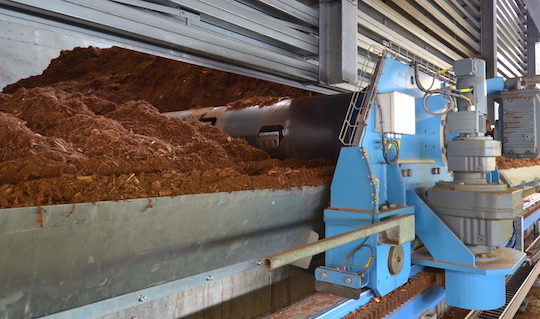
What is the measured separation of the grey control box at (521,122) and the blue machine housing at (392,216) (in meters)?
1.31

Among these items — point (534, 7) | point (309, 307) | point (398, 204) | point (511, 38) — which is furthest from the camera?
point (511, 38)

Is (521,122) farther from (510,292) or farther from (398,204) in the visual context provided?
(398,204)

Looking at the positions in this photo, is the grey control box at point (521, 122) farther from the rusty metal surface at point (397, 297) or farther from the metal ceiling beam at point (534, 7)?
the metal ceiling beam at point (534, 7)

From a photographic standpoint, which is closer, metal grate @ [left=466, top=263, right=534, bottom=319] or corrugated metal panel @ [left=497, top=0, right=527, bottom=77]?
metal grate @ [left=466, top=263, right=534, bottom=319]

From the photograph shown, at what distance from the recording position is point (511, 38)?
25.9ft

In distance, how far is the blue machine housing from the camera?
6.48 ft

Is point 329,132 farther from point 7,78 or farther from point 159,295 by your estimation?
point 7,78

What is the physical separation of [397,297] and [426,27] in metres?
3.97

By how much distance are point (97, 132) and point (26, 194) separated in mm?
876

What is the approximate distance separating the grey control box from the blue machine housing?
1.31 m

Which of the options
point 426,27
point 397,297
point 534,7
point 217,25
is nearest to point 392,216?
point 397,297

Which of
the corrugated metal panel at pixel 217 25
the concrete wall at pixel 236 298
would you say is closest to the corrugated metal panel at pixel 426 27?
the corrugated metal panel at pixel 217 25

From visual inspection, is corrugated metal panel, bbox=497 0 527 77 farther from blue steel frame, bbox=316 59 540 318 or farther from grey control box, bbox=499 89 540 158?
blue steel frame, bbox=316 59 540 318

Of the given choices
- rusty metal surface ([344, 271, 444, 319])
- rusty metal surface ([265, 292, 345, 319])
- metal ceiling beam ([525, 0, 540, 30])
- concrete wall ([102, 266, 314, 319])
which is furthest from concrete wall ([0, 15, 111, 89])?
metal ceiling beam ([525, 0, 540, 30])
